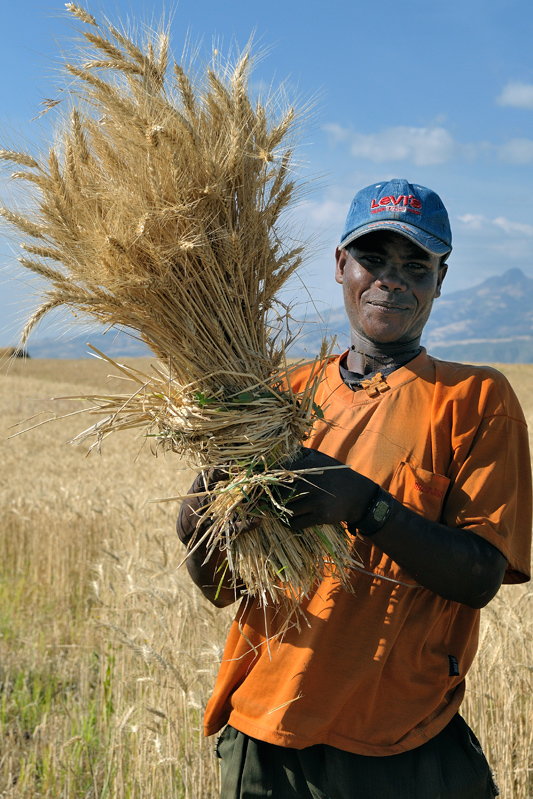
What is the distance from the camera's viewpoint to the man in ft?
4.63

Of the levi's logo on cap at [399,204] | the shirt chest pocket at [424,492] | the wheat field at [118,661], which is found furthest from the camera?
the wheat field at [118,661]

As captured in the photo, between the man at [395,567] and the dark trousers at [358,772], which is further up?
the man at [395,567]

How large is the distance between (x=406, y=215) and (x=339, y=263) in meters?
0.33

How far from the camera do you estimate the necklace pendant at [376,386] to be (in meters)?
1.63

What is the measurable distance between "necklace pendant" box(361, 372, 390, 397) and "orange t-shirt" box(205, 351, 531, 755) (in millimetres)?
17

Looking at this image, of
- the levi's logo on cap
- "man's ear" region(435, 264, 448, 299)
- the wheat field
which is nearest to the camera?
the levi's logo on cap

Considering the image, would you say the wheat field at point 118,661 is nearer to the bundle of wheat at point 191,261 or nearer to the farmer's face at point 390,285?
the bundle of wheat at point 191,261

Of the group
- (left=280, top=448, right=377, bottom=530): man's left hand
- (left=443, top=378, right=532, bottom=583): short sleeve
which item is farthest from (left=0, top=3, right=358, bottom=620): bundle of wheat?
(left=443, top=378, right=532, bottom=583): short sleeve

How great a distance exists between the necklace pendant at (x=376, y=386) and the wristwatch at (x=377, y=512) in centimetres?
31

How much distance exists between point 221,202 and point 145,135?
21 cm

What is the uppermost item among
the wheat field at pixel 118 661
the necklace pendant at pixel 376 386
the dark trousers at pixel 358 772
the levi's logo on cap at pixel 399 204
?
the levi's logo on cap at pixel 399 204

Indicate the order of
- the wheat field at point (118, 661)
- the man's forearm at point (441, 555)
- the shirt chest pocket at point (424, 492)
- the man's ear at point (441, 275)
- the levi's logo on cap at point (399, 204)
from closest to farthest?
the man's forearm at point (441, 555), the shirt chest pocket at point (424, 492), the levi's logo on cap at point (399, 204), the man's ear at point (441, 275), the wheat field at point (118, 661)

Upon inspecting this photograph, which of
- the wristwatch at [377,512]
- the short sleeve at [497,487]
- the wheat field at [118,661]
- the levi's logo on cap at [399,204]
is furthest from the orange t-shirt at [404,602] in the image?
the wheat field at [118,661]

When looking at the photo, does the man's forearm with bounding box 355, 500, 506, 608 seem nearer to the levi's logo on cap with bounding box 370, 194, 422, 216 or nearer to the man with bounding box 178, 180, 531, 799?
the man with bounding box 178, 180, 531, 799
